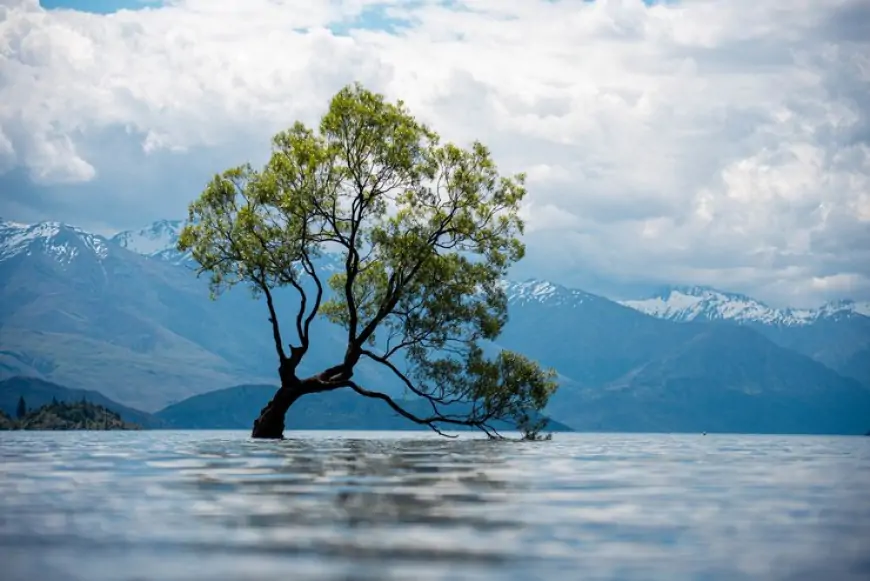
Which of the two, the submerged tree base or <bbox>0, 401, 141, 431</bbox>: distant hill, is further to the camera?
<bbox>0, 401, 141, 431</bbox>: distant hill

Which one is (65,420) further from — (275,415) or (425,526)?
(425,526)

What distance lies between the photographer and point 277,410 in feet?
230

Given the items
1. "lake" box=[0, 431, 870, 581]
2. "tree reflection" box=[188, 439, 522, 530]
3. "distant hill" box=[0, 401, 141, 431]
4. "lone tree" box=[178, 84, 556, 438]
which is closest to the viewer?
"lake" box=[0, 431, 870, 581]

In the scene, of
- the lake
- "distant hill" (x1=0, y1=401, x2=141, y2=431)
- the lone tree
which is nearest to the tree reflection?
the lake

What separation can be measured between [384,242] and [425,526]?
4754cm

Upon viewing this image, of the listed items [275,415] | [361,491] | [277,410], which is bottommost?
[361,491]

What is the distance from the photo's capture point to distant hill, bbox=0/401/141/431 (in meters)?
180

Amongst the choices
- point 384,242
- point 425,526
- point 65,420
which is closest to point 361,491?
point 425,526

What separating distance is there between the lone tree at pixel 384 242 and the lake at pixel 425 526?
3142 cm

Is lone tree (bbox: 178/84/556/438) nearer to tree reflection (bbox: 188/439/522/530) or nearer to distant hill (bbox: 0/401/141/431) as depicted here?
tree reflection (bbox: 188/439/522/530)

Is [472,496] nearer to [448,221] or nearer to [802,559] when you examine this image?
[802,559]

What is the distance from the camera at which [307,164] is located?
210ft

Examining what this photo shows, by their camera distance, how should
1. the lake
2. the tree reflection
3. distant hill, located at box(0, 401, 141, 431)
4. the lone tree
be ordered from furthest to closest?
1. distant hill, located at box(0, 401, 141, 431)
2. the lone tree
3. the tree reflection
4. the lake

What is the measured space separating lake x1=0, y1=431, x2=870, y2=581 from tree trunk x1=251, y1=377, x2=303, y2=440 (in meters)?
32.6
